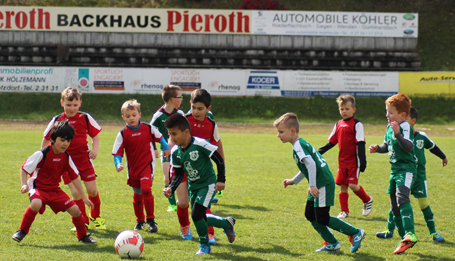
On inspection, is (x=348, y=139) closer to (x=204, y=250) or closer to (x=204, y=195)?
(x=204, y=195)

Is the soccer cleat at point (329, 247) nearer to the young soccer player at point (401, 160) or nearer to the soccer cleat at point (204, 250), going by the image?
the young soccer player at point (401, 160)

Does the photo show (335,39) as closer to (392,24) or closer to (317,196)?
(392,24)

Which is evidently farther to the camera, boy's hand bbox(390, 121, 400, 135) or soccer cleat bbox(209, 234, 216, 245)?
soccer cleat bbox(209, 234, 216, 245)

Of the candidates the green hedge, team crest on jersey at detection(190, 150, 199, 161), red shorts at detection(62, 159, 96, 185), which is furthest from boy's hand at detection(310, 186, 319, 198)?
the green hedge

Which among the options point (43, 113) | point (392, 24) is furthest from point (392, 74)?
point (43, 113)

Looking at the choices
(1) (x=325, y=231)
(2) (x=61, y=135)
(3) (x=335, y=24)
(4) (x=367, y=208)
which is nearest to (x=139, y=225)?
(2) (x=61, y=135)

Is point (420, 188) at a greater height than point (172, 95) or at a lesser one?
lesser

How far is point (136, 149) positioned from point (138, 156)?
102mm

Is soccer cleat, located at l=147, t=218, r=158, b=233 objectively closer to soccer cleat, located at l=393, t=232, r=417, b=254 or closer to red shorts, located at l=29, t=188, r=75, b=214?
red shorts, located at l=29, t=188, r=75, b=214

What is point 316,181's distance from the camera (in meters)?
5.15

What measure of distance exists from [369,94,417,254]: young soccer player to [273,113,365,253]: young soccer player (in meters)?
0.62

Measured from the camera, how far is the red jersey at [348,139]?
7301 millimetres

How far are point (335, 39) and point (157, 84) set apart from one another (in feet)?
41.8

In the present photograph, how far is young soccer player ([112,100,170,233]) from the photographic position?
6164mm
